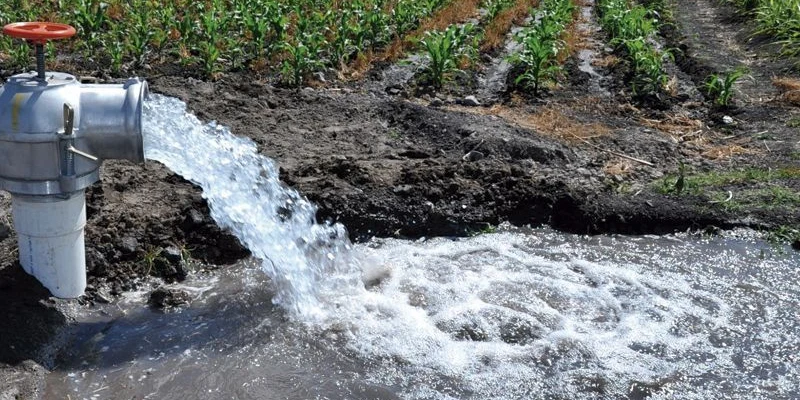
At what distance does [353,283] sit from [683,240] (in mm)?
2388

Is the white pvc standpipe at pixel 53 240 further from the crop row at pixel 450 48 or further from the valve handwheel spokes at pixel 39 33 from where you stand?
the crop row at pixel 450 48

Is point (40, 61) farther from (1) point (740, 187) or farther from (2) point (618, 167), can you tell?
(1) point (740, 187)

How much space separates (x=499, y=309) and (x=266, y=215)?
1.65 metres

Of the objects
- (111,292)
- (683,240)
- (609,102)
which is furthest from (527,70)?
(111,292)

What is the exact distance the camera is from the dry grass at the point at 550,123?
8094mm

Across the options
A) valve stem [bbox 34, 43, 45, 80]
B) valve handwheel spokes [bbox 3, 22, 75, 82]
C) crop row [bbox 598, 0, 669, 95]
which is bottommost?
crop row [bbox 598, 0, 669, 95]

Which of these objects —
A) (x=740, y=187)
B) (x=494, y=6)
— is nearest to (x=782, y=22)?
(x=494, y=6)

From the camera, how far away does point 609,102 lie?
30.6 feet

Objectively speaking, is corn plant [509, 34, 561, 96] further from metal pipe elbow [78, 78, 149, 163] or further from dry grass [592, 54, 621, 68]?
metal pipe elbow [78, 78, 149, 163]

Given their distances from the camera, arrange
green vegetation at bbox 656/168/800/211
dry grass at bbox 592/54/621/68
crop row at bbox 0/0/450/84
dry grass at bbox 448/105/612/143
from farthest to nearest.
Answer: dry grass at bbox 592/54/621/68 < crop row at bbox 0/0/450/84 < dry grass at bbox 448/105/612/143 < green vegetation at bbox 656/168/800/211

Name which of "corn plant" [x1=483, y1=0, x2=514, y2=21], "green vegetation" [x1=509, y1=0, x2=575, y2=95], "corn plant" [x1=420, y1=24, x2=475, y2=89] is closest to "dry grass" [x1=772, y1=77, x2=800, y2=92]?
"green vegetation" [x1=509, y1=0, x2=575, y2=95]

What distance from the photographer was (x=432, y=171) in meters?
6.84

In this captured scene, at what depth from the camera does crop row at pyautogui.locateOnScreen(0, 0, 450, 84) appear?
9.85m

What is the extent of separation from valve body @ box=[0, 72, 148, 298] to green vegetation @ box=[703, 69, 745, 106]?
250 inches
